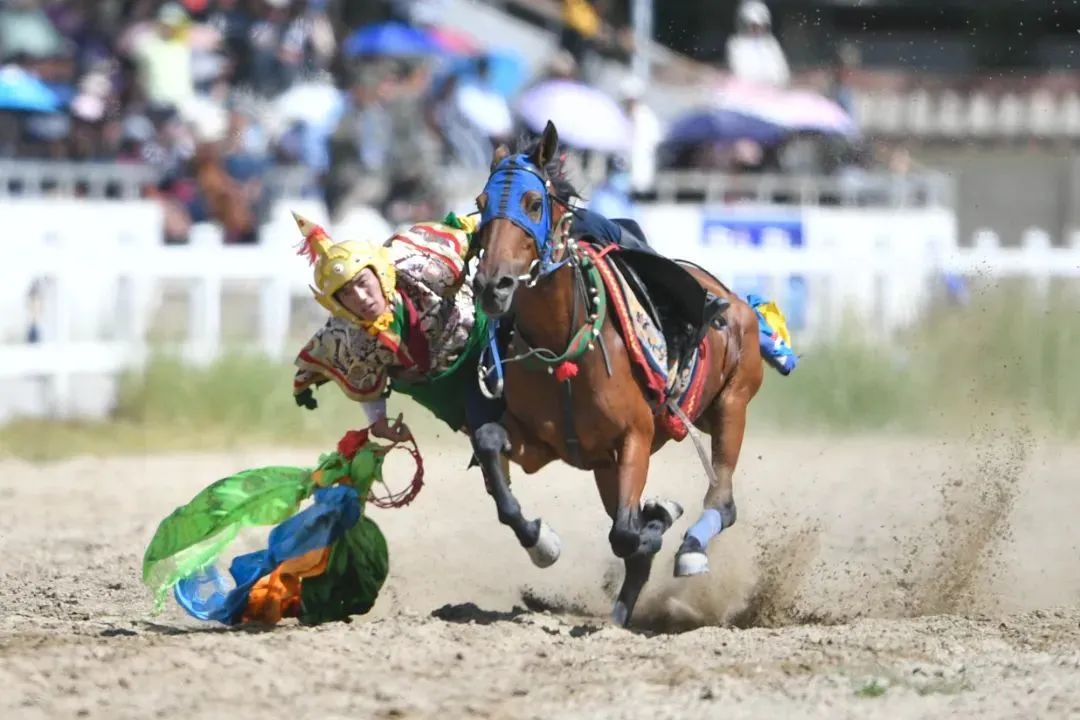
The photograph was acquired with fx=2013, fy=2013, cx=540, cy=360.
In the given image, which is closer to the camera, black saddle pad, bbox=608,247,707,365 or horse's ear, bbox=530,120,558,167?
horse's ear, bbox=530,120,558,167

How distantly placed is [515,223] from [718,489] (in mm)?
1731

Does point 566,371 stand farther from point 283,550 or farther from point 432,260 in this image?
point 283,550

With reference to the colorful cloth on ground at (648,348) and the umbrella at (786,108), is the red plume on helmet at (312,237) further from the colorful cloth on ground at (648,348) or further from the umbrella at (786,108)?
the umbrella at (786,108)

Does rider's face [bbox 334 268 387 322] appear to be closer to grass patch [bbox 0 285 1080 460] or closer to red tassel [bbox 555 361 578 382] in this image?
red tassel [bbox 555 361 578 382]

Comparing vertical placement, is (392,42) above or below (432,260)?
above

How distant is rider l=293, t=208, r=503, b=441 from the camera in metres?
6.37

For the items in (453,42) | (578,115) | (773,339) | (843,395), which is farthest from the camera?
(453,42)

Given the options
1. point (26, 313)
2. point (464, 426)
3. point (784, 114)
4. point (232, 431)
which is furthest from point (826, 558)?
point (784, 114)

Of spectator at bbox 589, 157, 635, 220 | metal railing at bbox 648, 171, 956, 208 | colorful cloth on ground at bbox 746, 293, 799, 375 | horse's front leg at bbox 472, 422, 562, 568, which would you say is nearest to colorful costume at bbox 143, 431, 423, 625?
horse's front leg at bbox 472, 422, 562, 568

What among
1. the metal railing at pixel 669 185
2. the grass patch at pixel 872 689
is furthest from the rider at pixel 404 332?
the metal railing at pixel 669 185

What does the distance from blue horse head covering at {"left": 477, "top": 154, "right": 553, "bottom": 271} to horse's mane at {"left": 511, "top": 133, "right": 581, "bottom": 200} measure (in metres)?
0.11

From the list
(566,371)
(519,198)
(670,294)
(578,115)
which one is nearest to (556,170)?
(519,198)

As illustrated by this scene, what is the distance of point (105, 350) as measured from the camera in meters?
11.8

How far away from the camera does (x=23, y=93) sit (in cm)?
1703
